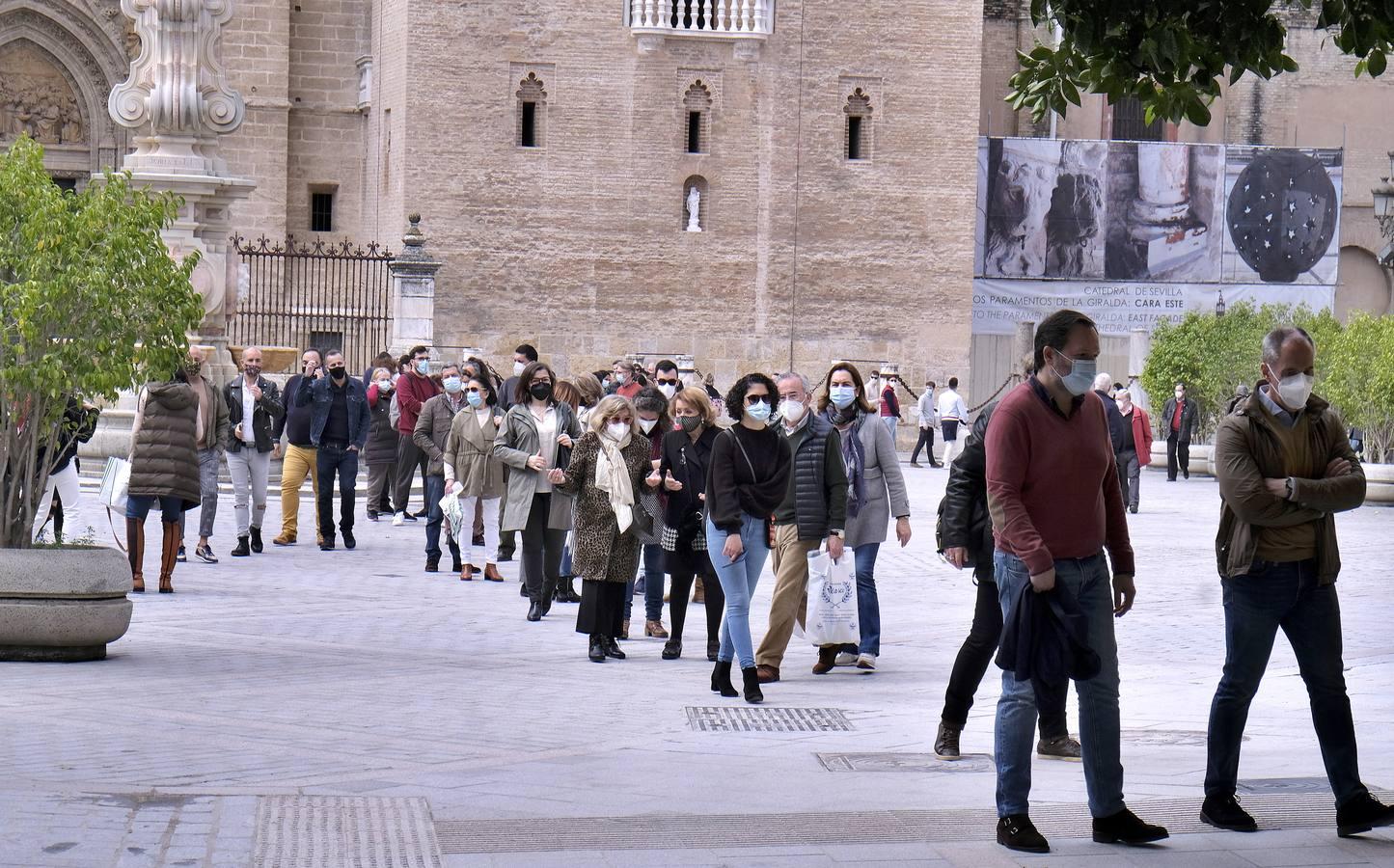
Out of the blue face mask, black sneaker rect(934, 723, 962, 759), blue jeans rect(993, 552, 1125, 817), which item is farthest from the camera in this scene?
the blue face mask

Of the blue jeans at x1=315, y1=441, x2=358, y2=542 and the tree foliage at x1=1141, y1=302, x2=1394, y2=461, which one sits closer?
the blue jeans at x1=315, y1=441, x2=358, y2=542

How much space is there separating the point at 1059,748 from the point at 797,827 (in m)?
2.04

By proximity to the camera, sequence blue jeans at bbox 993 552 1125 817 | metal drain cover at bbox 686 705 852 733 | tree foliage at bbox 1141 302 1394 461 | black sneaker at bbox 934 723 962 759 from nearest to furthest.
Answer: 1. blue jeans at bbox 993 552 1125 817
2. black sneaker at bbox 934 723 962 759
3. metal drain cover at bbox 686 705 852 733
4. tree foliage at bbox 1141 302 1394 461

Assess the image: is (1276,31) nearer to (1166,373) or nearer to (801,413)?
(801,413)

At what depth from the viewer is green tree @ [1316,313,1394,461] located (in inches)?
1058

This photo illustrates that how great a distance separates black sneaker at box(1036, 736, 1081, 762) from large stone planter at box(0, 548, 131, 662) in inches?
185

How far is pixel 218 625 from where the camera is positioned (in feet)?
39.9

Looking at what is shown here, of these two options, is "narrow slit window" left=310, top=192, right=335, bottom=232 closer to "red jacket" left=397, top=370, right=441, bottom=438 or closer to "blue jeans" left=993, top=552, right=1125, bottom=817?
"red jacket" left=397, top=370, right=441, bottom=438

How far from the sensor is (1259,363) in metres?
30.1

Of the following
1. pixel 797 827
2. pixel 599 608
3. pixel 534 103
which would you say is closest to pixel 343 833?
pixel 797 827

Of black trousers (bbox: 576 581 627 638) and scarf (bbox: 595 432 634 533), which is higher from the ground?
scarf (bbox: 595 432 634 533)

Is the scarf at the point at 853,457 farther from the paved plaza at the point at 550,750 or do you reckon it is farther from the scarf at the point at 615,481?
the scarf at the point at 615,481

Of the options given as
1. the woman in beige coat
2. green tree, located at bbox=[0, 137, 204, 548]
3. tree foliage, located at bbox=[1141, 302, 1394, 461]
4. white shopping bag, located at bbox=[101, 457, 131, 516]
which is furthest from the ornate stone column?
tree foliage, located at bbox=[1141, 302, 1394, 461]

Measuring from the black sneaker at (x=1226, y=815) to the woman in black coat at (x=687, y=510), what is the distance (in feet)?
15.2
